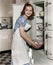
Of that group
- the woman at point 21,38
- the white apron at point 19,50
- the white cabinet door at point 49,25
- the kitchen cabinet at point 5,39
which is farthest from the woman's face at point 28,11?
the kitchen cabinet at point 5,39

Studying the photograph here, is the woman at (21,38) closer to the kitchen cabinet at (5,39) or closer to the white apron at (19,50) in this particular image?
the white apron at (19,50)

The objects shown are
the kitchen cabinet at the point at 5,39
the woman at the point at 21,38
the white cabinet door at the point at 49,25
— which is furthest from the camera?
the kitchen cabinet at the point at 5,39

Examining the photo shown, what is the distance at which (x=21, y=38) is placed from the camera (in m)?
2.50

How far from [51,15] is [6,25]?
2300mm

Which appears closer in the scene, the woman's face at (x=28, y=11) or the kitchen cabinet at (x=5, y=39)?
the woman's face at (x=28, y=11)

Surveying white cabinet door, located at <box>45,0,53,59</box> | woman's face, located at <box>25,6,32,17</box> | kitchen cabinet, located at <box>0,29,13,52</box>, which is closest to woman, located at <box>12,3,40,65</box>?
woman's face, located at <box>25,6,32,17</box>

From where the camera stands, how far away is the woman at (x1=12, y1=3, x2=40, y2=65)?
2.46m

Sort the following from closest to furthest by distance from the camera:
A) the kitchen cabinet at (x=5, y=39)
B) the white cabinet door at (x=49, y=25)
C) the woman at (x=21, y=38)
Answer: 1. the woman at (x=21, y=38)
2. the white cabinet door at (x=49, y=25)
3. the kitchen cabinet at (x=5, y=39)

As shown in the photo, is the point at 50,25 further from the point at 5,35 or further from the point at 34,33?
the point at 5,35

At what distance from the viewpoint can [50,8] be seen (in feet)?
11.4

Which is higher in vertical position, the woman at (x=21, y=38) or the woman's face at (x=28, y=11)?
the woman's face at (x=28, y=11)

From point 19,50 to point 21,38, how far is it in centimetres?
20

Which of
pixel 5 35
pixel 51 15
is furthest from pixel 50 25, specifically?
pixel 5 35

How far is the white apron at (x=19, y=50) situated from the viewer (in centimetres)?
251
